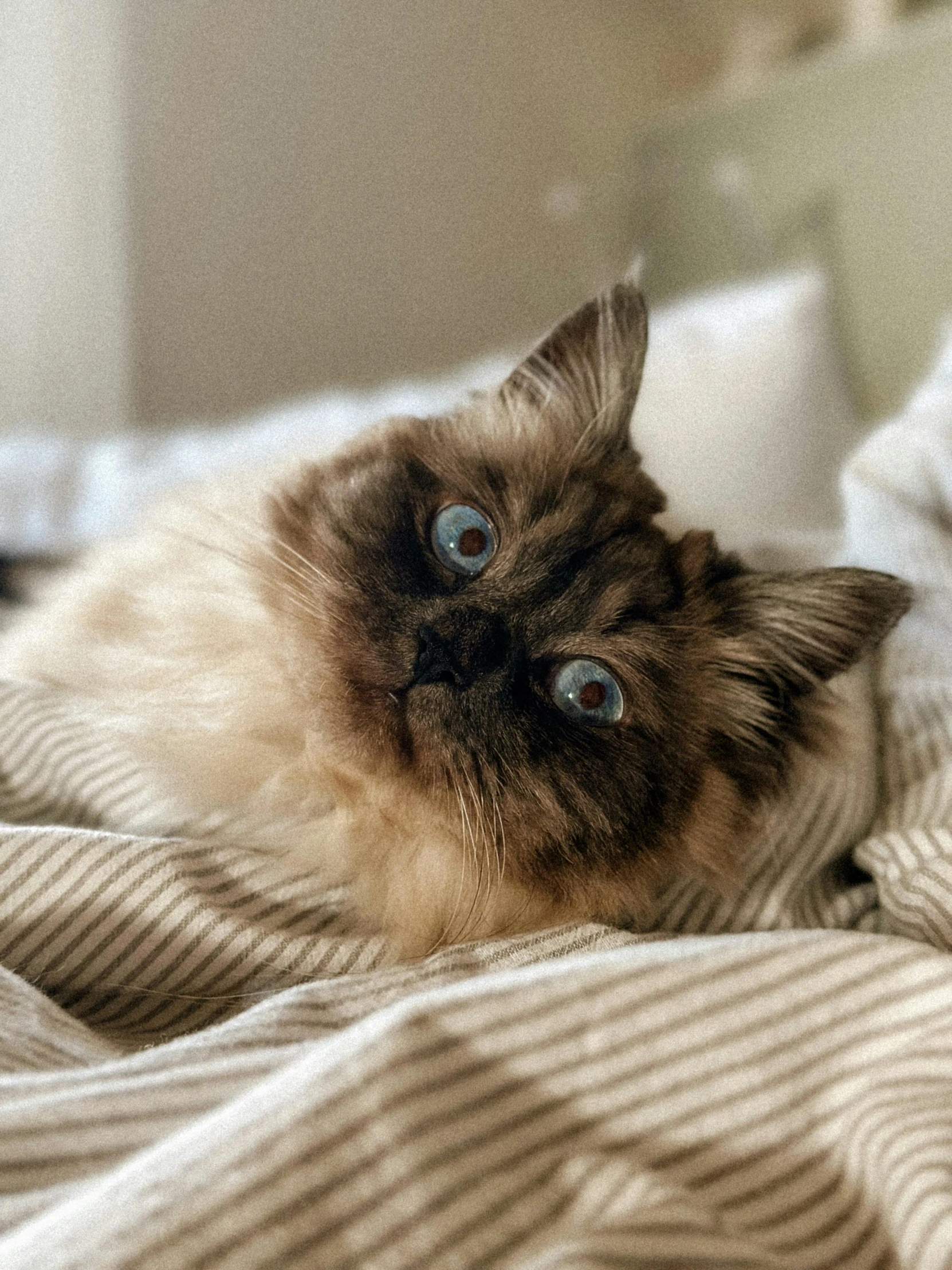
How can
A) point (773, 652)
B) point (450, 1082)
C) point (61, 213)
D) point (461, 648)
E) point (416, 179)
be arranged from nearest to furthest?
point (450, 1082), point (461, 648), point (773, 652), point (61, 213), point (416, 179)

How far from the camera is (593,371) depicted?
111cm

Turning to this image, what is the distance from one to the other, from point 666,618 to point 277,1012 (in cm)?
51

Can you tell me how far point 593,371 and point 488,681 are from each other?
42 centimetres

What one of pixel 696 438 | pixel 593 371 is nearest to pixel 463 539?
pixel 593 371

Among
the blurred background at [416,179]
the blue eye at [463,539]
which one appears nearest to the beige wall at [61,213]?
the blurred background at [416,179]

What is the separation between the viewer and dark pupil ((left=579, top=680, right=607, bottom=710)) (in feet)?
3.03

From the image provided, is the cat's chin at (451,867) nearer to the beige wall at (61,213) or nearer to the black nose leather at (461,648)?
the black nose leather at (461,648)

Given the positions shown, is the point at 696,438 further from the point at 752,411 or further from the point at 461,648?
the point at 461,648

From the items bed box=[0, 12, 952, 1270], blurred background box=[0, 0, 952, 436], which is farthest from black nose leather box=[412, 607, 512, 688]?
blurred background box=[0, 0, 952, 436]

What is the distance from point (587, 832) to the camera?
873mm

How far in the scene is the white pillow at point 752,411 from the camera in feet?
5.59

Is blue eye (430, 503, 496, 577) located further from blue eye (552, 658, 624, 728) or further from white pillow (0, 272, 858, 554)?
white pillow (0, 272, 858, 554)

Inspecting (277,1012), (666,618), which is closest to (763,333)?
(666,618)

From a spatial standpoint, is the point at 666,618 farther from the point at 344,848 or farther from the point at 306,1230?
the point at 306,1230
